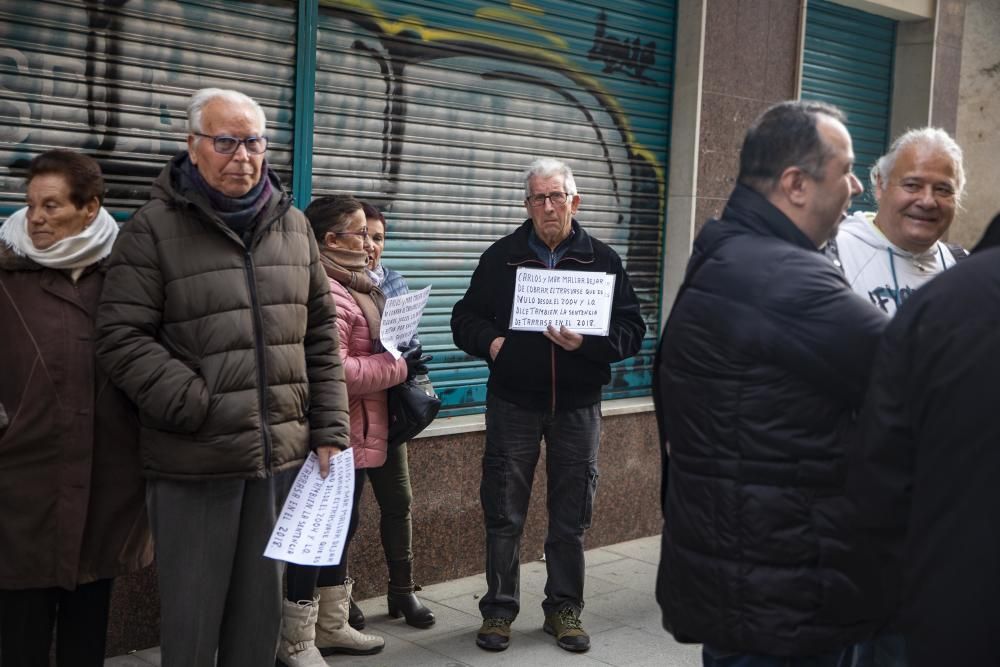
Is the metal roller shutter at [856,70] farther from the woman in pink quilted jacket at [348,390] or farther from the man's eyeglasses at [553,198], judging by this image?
the woman in pink quilted jacket at [348,390]

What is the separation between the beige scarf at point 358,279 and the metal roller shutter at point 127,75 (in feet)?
2.99

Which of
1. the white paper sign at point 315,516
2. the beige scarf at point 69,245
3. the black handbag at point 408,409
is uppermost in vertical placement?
the beige scarf at point 69,245

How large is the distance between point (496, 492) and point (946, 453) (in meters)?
3.19

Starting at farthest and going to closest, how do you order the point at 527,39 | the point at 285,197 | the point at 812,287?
the point at 527,39
the point at 285,197
the point at 812,287

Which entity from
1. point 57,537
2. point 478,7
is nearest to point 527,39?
point 478,7

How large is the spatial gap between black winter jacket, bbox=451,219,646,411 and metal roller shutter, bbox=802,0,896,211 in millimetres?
3986

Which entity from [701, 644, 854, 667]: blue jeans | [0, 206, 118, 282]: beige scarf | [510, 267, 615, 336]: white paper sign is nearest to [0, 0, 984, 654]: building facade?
[0, 206, 118, 282]: beige scarf

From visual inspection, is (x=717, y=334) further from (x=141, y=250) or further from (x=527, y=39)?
(x=527, y=39)

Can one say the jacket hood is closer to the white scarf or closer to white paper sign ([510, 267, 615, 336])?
white paper sign ([510, 267, 615, 336])

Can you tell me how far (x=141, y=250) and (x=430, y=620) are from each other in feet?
8.31

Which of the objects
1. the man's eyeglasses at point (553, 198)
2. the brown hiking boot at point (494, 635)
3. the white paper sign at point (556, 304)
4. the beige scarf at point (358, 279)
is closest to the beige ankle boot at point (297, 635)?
the brown hiking boot at point (494, 635)

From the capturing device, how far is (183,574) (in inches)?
143

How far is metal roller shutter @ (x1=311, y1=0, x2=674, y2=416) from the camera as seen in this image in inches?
232

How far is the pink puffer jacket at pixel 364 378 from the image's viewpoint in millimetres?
4711
